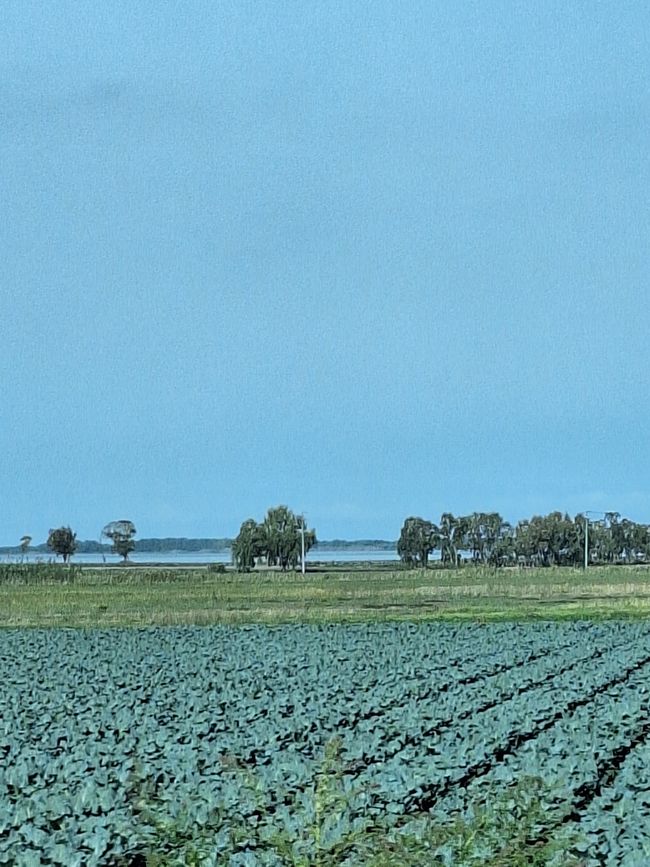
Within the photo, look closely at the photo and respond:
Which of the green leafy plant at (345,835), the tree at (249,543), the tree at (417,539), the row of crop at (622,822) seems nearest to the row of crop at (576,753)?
the row of crop at (622,822)

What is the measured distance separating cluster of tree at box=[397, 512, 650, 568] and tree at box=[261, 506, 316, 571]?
69.4 feet

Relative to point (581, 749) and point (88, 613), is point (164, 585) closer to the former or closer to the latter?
point (88, 613)

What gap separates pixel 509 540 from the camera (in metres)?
147

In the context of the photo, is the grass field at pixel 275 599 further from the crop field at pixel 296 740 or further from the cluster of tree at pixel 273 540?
the cluster of tree at pixel 273 540

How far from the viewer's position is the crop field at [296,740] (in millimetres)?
7672

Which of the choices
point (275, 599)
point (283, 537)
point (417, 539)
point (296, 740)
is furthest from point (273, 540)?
point (296, 740)

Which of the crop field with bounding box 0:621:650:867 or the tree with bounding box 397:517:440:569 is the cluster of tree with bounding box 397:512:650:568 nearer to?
the tree with bounding box 397:517:440:569

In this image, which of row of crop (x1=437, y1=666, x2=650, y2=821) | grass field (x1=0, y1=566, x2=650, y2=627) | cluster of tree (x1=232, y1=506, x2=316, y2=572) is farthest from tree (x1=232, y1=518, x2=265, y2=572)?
row of crop (x1=437, y1=666, x2=650, y2=821)

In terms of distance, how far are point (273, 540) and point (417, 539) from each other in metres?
28.7

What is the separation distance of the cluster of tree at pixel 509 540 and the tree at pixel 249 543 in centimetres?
2430

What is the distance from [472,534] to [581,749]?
136 m

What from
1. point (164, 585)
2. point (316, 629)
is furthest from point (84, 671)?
point (164, 585)

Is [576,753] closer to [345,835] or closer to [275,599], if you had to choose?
[345,835]

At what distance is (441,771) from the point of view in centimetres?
990
